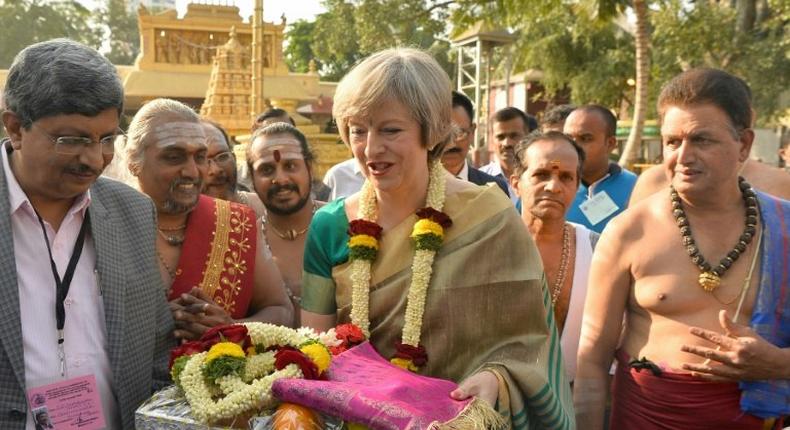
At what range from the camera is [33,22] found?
44438mm

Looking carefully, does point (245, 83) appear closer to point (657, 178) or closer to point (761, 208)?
point (657, 178)

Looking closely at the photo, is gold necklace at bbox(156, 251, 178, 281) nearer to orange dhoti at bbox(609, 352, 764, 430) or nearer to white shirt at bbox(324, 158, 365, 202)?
orange dhoti at bbox(609, 352, 764, 430)

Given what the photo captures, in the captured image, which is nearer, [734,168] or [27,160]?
[27,160]

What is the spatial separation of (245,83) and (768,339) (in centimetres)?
1439

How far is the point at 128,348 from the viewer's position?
7.73 feet

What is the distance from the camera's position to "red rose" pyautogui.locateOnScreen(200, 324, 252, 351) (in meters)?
2.23

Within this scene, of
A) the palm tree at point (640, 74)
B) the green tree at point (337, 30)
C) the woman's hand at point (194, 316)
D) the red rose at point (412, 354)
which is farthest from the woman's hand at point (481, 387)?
the green tree at point (337, 30)

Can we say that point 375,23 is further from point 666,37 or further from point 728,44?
point 728,44

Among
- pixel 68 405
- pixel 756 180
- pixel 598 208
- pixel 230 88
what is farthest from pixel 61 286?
pixel 230 88

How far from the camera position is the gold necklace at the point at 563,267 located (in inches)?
138

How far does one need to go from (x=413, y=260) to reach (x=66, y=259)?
3.46ft

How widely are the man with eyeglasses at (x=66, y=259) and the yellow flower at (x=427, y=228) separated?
0.88 metres

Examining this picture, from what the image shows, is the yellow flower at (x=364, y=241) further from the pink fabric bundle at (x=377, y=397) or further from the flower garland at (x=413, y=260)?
the pink fabric bundle at (x=377, y=397)

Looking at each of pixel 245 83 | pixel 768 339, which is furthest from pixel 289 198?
pixel 245 83
